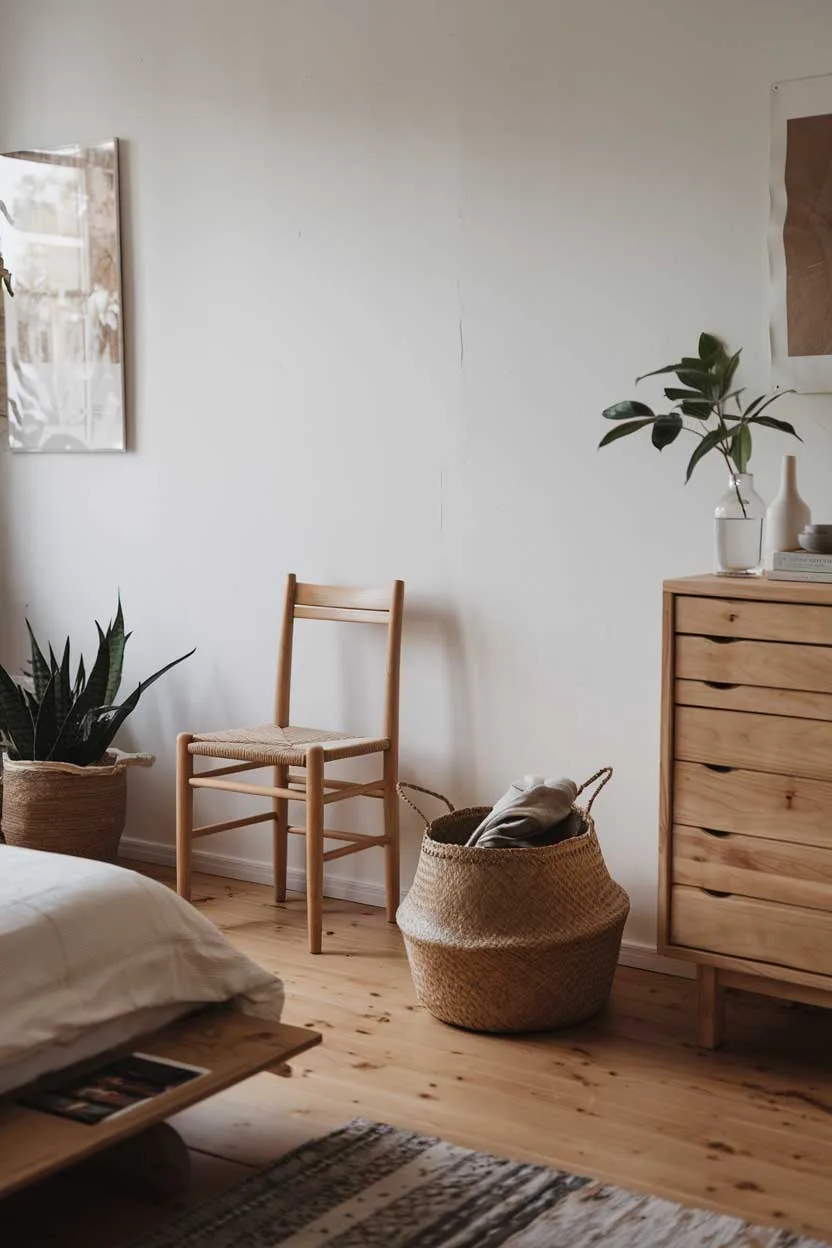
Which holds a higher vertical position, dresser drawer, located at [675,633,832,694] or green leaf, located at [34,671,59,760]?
dresser drawer, located at [675,633,832,694]

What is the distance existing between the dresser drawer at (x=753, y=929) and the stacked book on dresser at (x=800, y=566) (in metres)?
0.63

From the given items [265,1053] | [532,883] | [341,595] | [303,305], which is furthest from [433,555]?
[265,1053]

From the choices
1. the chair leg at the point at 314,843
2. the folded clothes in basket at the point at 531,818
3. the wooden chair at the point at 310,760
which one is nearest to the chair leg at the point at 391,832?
the wooden chair at the point at 310,760

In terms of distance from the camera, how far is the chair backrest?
3682 mm

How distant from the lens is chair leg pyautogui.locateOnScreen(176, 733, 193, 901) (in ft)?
12.1

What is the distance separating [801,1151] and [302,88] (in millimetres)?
2834

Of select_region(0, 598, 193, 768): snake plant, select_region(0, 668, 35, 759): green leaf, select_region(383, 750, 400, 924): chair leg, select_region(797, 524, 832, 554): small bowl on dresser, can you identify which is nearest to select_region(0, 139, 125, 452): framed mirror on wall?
select_region(0, 598, 193, 768): snake plant

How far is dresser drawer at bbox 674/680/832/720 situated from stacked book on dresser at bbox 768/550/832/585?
222 mm

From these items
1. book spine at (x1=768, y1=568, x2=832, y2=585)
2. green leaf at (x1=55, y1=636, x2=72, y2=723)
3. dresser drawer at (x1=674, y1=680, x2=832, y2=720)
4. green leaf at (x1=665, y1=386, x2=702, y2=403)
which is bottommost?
green leaf at (x1=55, y1=636, x2=72, y2=723)

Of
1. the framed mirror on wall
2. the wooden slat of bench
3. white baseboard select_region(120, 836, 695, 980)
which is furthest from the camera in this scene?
the framed mirror on wall

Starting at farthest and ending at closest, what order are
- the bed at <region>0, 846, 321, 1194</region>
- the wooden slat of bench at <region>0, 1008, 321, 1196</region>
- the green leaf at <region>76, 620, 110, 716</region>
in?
the green leaf at <region>76, 620, 110, 716</region> < the bed at <region>0, 846, 321, 1194</region> < the wooden slat of bench at <region>0, 1008, 321, 1196</region>

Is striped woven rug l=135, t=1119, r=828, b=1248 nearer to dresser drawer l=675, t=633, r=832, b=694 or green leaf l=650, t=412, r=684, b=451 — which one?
dresser drawer l=675, t=633, r=832, b=694

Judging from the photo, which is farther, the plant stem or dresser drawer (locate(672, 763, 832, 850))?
the plant stem

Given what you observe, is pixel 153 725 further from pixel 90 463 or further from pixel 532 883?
pixel 532 883
